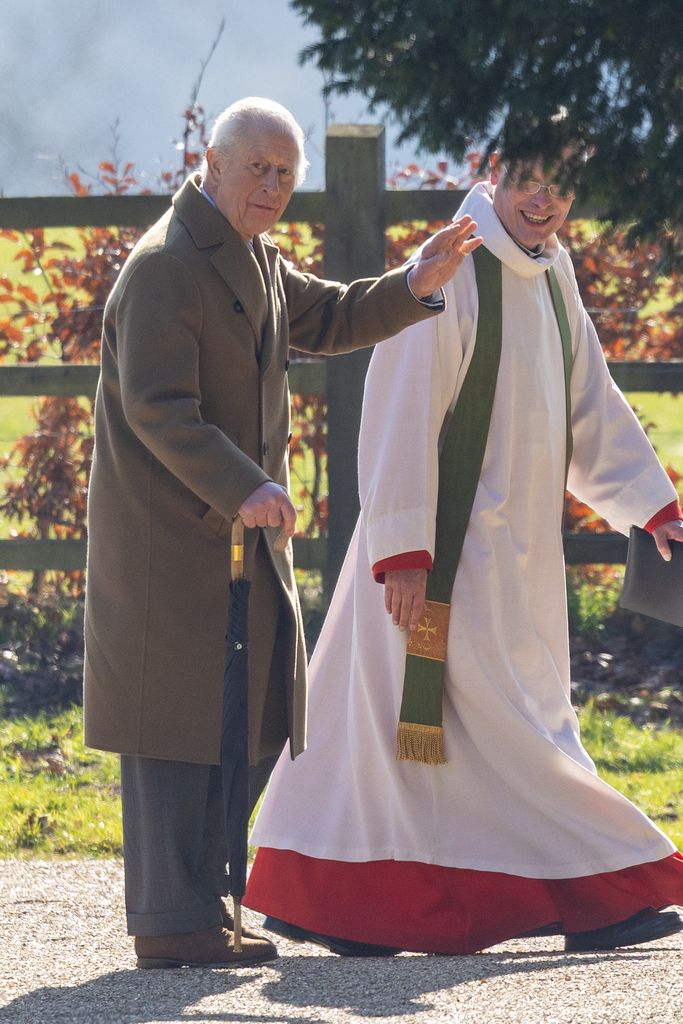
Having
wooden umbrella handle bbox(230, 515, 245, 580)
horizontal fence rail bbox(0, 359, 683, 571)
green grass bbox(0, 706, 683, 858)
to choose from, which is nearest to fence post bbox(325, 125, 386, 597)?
horizontal fence rail bbox(0, 359, 683, 571)

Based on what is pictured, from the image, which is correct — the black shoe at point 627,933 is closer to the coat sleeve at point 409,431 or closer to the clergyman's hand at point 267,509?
the coat sleeve at point 409,431

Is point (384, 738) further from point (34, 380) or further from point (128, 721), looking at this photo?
point (34, 380)

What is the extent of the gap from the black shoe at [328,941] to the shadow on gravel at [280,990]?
94mm

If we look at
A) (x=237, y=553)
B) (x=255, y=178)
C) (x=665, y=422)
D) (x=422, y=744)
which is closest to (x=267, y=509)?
(x=237, y=553)

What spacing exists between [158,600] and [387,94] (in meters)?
1.49

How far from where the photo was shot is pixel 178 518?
149 inches

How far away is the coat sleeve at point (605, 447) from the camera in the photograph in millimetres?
4402

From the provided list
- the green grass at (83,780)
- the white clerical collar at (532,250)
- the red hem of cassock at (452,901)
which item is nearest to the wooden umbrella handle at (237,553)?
the red hem of cassock at (452,901)

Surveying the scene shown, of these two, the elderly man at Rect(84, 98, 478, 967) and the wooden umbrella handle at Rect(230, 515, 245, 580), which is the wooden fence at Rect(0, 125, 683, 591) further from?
the wooden umbrella handle at Rect(230, 515, 245, 580)

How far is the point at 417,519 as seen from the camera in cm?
406

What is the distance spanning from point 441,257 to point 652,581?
97 cm

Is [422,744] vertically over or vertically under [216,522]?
under

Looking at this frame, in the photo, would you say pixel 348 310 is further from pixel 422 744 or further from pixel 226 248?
pixel 422 744

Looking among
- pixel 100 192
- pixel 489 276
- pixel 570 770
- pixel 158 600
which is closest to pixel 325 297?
pixel 489 276
